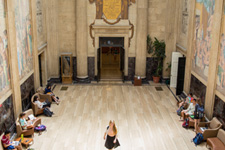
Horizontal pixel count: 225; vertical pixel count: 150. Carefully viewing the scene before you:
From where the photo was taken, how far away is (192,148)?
9688 millimetres

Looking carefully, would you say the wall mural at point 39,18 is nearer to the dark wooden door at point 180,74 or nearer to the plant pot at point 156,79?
the plant pot at point 156,79

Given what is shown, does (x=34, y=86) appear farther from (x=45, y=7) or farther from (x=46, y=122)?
(x=45, y=7)

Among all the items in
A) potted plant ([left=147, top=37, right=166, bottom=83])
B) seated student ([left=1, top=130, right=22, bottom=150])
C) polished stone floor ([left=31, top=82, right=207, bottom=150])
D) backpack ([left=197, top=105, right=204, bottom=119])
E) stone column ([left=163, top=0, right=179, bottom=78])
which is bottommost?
polished stone floor ([left=31, top=82, right=207, bottom=150])

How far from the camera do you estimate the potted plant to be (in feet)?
54.7

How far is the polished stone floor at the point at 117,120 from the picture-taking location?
9.96 meters

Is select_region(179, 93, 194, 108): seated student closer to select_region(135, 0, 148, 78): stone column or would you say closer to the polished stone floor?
the polished stone floor

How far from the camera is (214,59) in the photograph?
1041 cm

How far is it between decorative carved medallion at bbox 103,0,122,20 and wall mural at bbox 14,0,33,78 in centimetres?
509

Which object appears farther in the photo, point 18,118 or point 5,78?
point 18,118

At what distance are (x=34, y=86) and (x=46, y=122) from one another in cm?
268

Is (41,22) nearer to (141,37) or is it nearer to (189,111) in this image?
(141,37)

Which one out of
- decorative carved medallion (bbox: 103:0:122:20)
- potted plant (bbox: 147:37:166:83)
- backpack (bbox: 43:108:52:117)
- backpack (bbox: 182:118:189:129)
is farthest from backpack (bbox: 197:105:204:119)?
decorative carved medallion (bbox: 103:0:122:20)

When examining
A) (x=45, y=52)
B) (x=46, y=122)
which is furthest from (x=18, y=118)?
(x=45, y=52)

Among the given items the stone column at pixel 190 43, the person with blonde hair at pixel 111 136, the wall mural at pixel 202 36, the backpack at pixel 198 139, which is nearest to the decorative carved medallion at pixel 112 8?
the stone column at pixel 190 43
